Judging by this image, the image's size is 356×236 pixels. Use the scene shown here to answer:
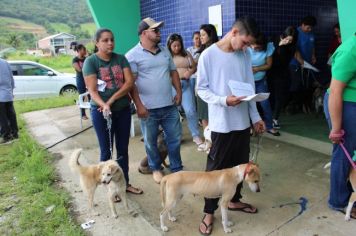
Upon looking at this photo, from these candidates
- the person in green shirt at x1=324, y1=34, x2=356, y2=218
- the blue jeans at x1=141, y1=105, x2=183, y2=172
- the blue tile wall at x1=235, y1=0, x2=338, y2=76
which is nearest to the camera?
the person in green shirt at x1=324, y1=34, x2=356, y2=218

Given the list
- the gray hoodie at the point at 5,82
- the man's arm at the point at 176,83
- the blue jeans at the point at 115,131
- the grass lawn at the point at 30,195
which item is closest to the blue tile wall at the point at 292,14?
the man's arm at the point at 176,83

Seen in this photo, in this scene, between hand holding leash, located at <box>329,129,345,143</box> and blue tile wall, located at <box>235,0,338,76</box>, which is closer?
hand holding leash, located at <box>329,129,345,143</box>

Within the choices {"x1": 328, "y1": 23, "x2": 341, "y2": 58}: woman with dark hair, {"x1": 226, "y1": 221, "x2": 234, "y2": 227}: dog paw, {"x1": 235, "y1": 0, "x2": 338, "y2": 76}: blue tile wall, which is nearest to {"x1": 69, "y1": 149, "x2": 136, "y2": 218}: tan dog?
{"x1": 226, "y1": 221, "x2": 234, "y2": 227}: dog paw

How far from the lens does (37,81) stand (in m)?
11.7

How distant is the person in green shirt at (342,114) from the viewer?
2625mm

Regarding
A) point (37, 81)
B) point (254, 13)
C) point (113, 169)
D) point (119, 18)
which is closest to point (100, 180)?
point (113, 169)

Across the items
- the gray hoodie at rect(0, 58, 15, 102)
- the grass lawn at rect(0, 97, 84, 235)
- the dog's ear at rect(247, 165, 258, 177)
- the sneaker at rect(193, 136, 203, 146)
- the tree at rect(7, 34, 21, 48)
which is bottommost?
the grass lawn at rect(0, 97, 84, 235)

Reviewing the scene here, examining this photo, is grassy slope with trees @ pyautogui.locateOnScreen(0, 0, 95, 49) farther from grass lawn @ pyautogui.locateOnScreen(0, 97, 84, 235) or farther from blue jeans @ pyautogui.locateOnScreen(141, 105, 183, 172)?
blue jeans @ pyautogui.locateOnScreen(141, 105, 183, 172)

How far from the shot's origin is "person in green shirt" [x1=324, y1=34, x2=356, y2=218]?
2.62m

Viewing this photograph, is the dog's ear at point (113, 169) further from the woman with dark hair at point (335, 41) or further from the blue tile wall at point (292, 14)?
the woman with dark hair at point (335, 41)

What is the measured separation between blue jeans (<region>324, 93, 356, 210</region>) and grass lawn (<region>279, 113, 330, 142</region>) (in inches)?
90.6

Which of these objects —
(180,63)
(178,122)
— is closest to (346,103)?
(178,122)

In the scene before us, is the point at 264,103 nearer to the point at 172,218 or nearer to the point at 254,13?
the point at 254,13

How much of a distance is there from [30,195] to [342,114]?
3.47m
